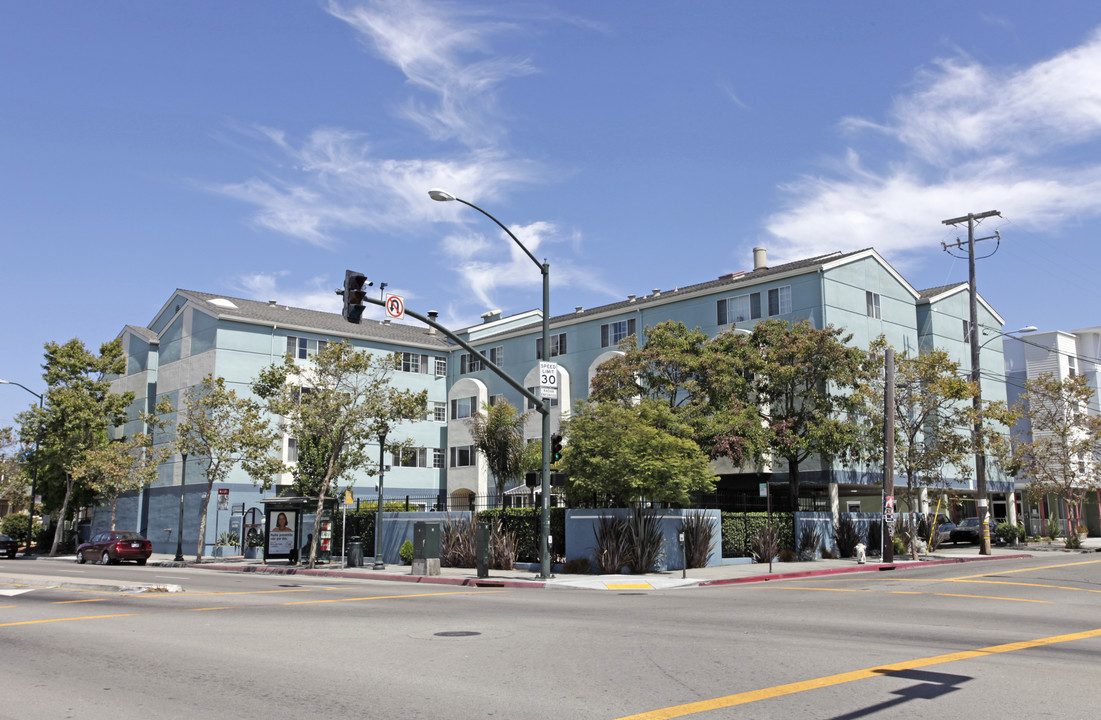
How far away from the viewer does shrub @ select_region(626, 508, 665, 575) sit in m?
26.3

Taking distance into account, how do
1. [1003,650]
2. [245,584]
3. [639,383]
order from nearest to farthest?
[1003,650] → [245,584] → [639,383]

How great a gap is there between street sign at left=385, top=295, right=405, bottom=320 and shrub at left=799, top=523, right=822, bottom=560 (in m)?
19.5

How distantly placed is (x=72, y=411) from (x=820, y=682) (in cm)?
4844

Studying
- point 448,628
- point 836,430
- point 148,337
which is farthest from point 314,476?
point 448,628

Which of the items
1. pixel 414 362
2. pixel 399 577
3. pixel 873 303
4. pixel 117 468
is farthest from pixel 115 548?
pixel 873 303

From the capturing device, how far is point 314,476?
42406 millimetres

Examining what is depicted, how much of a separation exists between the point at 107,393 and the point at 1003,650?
52.7 meters

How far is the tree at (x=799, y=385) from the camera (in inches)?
1314

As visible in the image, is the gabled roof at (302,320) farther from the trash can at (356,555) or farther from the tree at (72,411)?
the trash can at (356,555)

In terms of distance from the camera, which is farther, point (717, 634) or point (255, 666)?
point (717, 634)

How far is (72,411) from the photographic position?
4741 cm

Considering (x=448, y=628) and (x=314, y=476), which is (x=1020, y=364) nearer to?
(x=314, y=476)

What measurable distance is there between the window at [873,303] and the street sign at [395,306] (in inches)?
1107

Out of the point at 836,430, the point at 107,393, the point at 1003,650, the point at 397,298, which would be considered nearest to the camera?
the point at 1003,650
